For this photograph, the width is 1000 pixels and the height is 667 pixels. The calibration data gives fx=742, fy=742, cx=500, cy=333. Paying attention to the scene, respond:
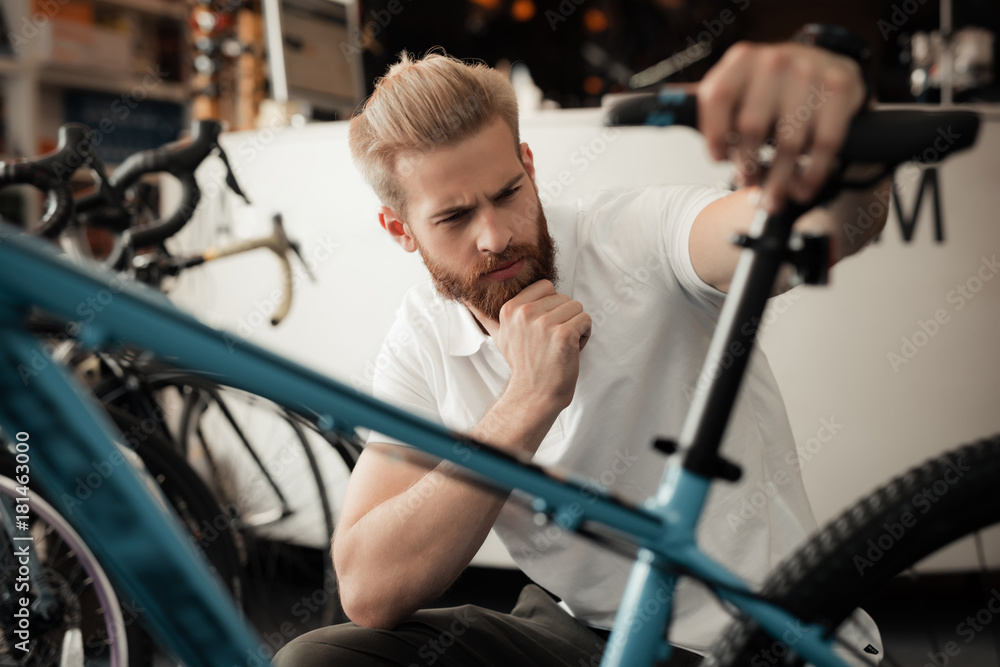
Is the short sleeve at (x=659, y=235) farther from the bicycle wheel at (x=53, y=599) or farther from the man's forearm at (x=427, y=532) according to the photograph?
the bicycle wheel at (x=53, y=599)

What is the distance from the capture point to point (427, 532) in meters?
0.79

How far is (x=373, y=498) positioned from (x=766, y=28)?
17.6 feet

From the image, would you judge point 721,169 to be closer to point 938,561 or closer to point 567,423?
point 938,561

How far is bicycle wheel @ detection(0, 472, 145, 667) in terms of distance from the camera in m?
1.01

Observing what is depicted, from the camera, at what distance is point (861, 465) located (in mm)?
1789

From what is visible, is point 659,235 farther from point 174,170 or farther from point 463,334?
point 174,170

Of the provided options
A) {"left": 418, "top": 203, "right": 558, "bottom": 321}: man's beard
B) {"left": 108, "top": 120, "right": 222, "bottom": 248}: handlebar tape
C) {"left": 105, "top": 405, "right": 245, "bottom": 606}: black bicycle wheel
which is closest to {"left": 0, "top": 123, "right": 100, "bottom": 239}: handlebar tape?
{"left": 108, "top": 120, "right": 222, "bottom": 248}: handlebar tape

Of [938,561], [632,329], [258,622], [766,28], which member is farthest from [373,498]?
[766,28]

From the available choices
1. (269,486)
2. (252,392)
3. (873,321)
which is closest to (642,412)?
(252,392)

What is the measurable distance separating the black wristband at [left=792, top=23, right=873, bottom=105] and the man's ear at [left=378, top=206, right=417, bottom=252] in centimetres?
65

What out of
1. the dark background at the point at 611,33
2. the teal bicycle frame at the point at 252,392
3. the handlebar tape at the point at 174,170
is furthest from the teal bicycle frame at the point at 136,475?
the dark background at the point at 611,33

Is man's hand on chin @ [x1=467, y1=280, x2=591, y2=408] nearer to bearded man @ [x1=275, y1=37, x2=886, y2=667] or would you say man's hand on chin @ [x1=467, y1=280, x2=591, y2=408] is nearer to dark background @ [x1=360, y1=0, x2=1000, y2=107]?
bearded man @ [x1=275, y1=37, x2=886, y2=667]

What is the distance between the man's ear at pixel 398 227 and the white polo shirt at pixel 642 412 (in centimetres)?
17

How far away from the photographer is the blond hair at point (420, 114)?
917 millimetres
